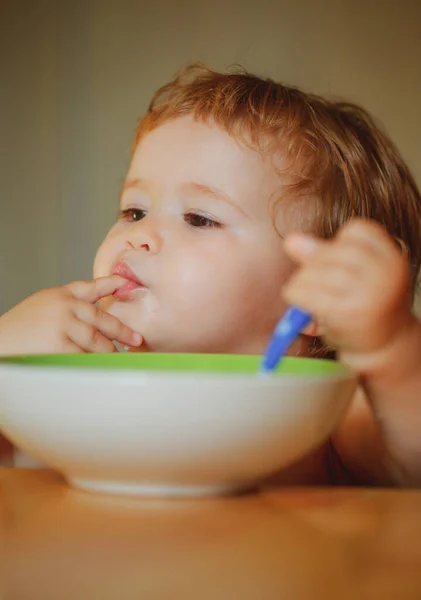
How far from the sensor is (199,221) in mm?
1025

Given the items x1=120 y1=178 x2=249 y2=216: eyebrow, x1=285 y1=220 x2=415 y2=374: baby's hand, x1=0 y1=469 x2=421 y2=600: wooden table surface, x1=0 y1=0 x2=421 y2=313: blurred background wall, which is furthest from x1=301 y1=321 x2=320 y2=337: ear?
x1=0 y1=0 x2=421 y2=313: blurred background wall

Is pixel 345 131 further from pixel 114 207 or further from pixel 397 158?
pixel 114 207

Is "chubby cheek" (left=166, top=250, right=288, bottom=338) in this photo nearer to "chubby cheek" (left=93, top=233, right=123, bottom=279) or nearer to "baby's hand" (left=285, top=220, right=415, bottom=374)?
"chubby cheek" (left=93, top=233, right=123, bottom=279)

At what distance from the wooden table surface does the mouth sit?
1.56 ft

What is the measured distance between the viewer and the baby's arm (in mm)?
588

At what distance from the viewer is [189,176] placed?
1018 millimetres

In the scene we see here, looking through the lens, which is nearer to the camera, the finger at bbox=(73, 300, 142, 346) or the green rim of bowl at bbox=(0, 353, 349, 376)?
the green rim of bowl at bbox=(0, 353, 349, 376)

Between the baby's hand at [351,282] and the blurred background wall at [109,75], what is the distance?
1269 mm

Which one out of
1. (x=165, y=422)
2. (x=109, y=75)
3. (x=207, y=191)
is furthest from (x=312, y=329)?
(x=109, y=75)

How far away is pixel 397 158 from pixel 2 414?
3.07 feet

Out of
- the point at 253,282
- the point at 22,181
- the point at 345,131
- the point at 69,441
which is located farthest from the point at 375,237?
the point at 22,181

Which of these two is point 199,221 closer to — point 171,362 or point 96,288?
point 96,288

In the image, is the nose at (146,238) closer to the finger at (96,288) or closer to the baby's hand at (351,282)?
the finger at (96,288)

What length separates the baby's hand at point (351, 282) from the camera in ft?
1.92
